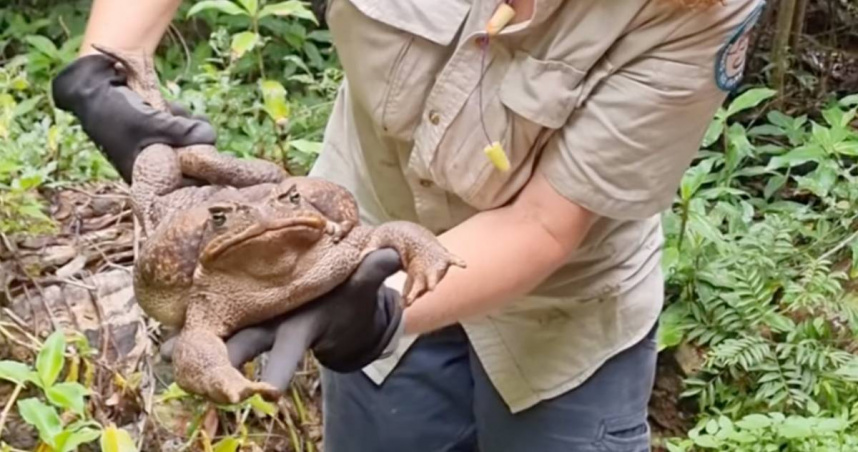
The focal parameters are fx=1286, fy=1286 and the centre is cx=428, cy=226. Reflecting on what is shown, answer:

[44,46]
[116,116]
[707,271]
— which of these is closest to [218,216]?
[116,116]

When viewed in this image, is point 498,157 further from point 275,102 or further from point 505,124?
point 275,102

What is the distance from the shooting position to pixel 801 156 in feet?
9.23

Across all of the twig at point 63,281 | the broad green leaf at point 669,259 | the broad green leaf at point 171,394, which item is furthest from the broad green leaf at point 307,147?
the broad green leaf at point 669,259

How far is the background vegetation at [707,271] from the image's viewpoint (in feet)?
7.13

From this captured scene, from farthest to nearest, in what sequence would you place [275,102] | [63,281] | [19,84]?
[19,84] → [275,102] → [63,281]

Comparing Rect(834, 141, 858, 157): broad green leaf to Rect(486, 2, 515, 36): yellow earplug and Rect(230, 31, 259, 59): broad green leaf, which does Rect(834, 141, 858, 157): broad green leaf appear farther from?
Rect(486, 2, 515, 36): yellow earplug

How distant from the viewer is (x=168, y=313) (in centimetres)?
103

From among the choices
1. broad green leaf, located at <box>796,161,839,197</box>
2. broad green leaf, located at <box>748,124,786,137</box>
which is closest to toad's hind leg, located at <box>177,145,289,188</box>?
broad green leaf, located at <box>796,161,839,197</box>

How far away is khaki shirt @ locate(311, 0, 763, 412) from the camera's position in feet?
4.12

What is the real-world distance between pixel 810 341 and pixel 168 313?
169 centimetres

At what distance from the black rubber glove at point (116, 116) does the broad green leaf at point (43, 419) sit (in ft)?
1.50

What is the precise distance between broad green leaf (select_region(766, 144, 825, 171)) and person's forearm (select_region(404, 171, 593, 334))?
160 cm

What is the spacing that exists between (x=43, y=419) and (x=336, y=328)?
713 millimetres

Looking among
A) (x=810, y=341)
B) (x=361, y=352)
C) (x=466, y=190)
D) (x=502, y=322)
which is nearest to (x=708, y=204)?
(x=810, y=341)
